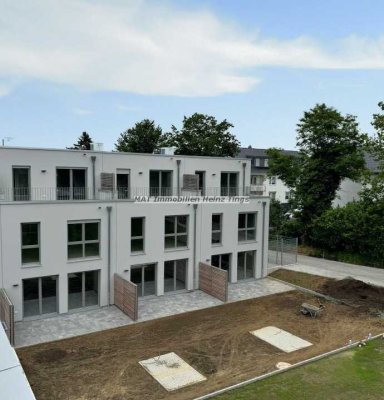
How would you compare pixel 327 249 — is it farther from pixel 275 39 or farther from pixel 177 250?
pixel 275 39

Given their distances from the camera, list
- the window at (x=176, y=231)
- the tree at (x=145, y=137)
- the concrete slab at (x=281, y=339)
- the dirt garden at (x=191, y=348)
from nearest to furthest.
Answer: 1. the dirt garden at (x=191, y=348)
2. the concrete slab at (x=281, y=339)
3. the window at (x=176, y=231)
4. the tree at (x=145, y=137)

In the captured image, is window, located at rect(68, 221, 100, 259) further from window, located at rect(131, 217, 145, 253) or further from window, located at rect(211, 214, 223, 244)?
window, located at rect(211, 214, 223, 244)

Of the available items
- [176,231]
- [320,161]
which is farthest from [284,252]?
[176,231]

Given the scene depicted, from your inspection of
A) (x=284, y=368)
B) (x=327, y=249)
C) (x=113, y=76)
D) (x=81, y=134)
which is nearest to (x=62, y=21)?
(x=113, y=76)

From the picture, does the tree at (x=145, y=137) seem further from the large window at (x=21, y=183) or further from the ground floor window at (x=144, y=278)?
the large window at (x=21, y=183)

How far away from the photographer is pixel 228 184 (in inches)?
918

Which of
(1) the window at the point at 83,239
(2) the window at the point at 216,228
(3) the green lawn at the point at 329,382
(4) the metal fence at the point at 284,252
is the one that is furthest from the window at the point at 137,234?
(4) the metal fence at the point at 284,252

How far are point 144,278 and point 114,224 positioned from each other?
3696mm

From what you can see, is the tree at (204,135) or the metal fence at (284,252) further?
the tree at (204,135)

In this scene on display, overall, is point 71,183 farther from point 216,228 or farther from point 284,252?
point 284,252

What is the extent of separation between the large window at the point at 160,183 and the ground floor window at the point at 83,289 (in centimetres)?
536

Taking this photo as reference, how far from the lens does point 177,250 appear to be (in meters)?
20.2

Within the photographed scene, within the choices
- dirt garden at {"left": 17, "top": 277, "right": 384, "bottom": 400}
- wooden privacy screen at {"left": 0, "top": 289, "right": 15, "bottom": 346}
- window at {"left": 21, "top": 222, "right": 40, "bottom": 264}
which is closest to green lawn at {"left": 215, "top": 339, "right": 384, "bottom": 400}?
dirt garden at {"left": 17, "top": 277, "right": 384, "bottom": 400}

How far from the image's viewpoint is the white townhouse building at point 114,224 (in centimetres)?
1636
